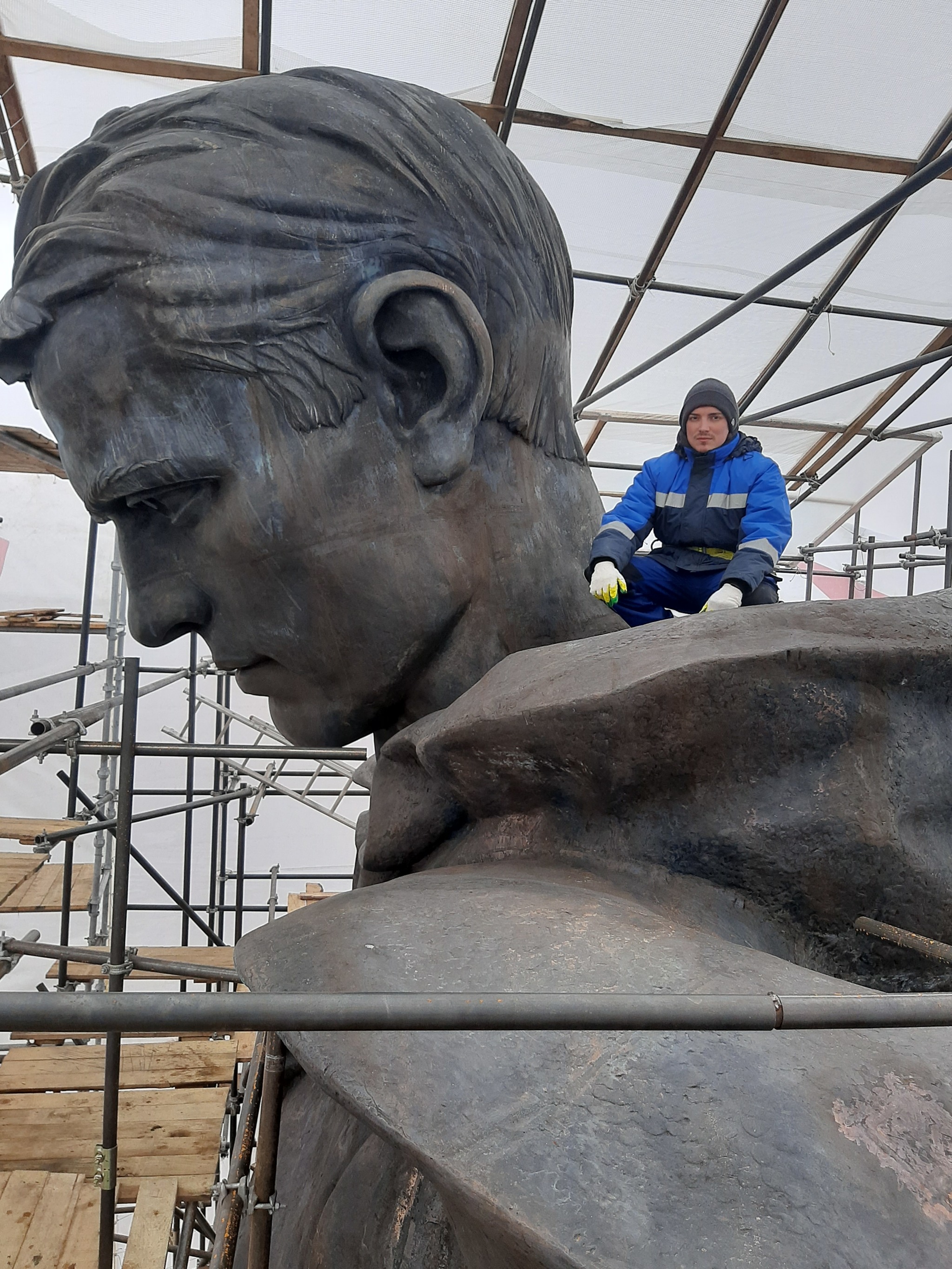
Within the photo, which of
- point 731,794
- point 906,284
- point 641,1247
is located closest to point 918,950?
point 731,794

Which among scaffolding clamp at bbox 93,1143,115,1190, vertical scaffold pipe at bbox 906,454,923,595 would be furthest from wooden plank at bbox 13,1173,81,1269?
vertical scaffold pipe at bbox 906,454,923,595

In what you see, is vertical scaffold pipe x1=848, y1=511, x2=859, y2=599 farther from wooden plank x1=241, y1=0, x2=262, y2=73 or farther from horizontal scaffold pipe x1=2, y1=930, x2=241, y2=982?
horizontal scaffold pipe x1=2, y1=930, x2=241, y2=982

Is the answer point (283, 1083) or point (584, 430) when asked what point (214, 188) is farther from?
point (584, 430)

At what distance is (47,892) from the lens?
432cm

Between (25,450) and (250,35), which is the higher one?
(250,35)

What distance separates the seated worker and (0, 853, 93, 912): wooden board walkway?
3.04 m

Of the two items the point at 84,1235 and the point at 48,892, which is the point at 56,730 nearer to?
the point at 84,1235

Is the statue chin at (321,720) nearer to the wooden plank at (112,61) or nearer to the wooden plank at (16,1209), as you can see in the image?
the wooden plank at (16,1209)

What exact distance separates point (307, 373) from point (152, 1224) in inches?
103

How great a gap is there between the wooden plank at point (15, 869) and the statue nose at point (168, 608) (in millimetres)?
2843

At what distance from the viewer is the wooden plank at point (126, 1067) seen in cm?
349

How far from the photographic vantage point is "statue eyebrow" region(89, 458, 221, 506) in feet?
3.31

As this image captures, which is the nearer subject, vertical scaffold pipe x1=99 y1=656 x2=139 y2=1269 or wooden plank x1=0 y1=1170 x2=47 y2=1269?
vertical scaffold pipe x1=99 y1=656 x2=139 y2=1269

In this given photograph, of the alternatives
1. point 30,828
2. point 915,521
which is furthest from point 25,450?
point 915,521
